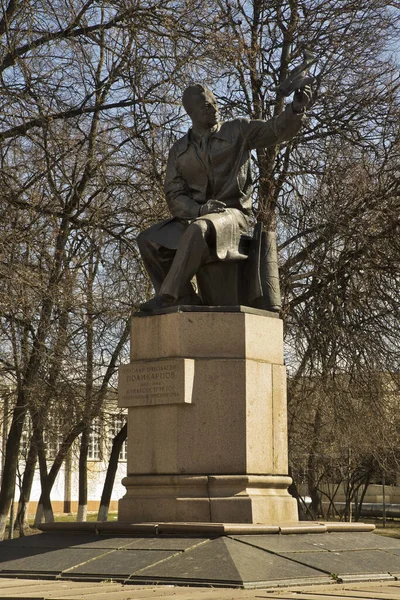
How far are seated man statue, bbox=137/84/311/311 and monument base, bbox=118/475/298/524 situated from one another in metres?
1.49

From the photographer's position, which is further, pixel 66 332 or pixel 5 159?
pixel 66 332

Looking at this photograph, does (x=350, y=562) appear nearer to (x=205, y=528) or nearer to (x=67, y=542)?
(x=205, y=528)

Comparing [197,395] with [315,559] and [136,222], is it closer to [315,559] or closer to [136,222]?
[315,559]

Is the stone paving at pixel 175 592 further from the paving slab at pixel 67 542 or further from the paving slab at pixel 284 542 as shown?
the paving slab at pixel 67 542

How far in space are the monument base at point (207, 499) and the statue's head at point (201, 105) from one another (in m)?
3.12

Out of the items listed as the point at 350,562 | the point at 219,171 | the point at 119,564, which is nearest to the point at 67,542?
the point at 119,564

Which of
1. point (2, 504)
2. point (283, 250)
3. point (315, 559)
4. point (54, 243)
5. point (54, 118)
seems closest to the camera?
point (315, 559)

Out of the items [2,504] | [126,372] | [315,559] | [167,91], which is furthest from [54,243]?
[315,559]

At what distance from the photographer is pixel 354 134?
1797 centimetres

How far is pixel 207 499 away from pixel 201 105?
3415mm

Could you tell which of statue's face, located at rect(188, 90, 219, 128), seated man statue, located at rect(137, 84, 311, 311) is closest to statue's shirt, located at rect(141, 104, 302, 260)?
seated man statue, located at rect(137, 84, 311, 311)

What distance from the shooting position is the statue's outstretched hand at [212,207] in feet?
29.3

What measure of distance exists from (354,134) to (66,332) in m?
5.90

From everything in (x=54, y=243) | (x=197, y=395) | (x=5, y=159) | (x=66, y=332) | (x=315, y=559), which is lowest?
(x=315, y=559)
